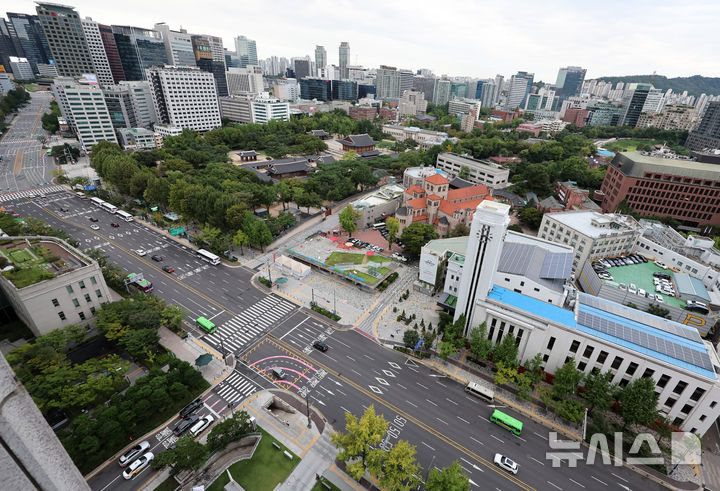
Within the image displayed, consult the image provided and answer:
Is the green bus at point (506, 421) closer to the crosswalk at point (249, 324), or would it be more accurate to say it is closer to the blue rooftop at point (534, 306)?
the blue rooftop at point (534, 306)

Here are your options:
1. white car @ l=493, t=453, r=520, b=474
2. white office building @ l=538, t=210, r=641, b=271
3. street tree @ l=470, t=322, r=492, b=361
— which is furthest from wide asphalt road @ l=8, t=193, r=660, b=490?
white office building @ l=538, t=210, r=641, b=271

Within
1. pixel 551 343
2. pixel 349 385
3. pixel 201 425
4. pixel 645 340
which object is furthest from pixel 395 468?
pixel 645 340

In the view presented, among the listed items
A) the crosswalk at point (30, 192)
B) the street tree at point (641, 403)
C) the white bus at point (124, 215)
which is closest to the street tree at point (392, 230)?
the street tree at point (641, 403)

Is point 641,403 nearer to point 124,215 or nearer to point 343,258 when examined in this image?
point 343,258

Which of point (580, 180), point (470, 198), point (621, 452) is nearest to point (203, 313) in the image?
point (621, 452)

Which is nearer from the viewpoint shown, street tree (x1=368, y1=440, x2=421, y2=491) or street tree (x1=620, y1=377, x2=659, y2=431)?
street tree (x1=368, y1=440, x2=421, y2=491)

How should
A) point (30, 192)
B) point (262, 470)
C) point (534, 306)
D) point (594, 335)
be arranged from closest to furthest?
1. point (262, 470)
2. point (594, 335)
3. point (534, 306)
4. point (30, 192)

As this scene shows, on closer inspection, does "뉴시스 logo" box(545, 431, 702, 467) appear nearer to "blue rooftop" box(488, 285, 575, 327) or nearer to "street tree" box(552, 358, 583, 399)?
"street tree" box(552, 358, 583, 399)

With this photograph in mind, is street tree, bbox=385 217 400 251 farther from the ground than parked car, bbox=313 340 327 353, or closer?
farther from the ground
